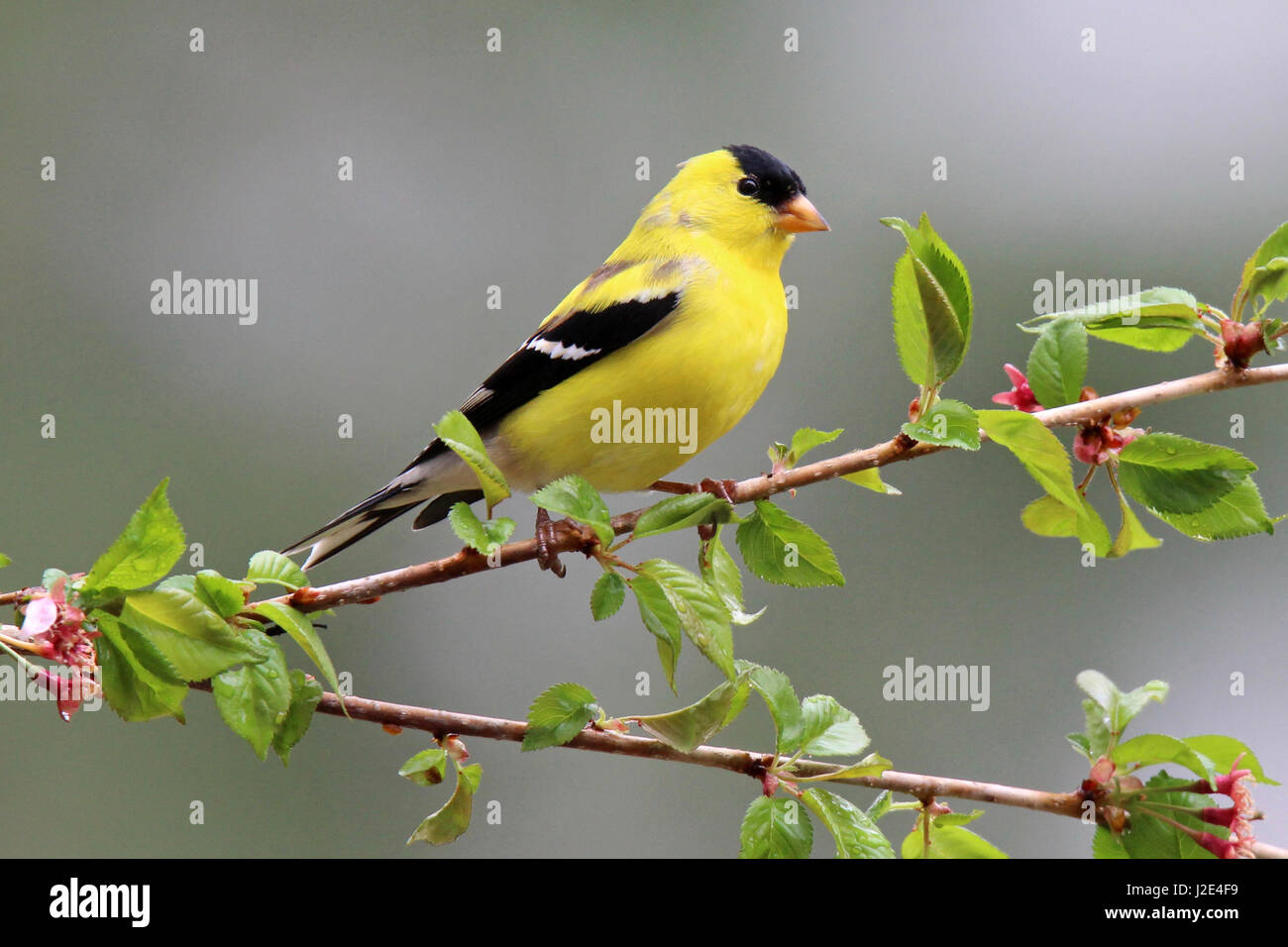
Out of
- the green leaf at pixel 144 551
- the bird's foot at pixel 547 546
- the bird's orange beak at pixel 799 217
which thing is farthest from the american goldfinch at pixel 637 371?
the green leaf at pixel 144 551

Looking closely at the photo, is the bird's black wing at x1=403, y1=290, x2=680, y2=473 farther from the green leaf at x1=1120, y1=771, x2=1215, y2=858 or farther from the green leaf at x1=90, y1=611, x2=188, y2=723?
the green leaf at x1=1120, y1=771, x2=1215, y2=858

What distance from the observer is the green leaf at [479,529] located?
Answer: 48.8 inches

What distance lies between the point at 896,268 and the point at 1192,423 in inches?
182

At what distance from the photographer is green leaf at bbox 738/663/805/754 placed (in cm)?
138

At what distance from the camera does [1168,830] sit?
1336 mm

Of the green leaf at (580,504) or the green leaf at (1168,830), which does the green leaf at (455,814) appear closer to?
the green leaf at (580,504)

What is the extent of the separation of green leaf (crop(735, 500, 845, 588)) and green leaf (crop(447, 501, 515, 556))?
0.30 m

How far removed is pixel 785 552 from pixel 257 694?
62 cm

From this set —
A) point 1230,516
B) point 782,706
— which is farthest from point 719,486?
Result: point 1230,516

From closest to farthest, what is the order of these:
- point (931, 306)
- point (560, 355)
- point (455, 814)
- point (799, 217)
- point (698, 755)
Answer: point (931, 306) < point (698, 755) < point (455, 814) < point (560, 355) < point (799, 217)

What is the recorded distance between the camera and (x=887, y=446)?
4.18 feet

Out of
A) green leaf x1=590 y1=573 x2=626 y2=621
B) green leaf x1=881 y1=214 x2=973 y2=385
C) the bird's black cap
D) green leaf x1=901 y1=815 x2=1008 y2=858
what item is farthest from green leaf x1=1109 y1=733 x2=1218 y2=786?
the bird's black cap

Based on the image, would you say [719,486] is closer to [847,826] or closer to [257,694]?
[847,826]

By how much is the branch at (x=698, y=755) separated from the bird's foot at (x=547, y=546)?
0.68 feet
